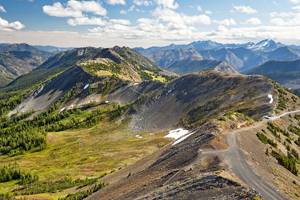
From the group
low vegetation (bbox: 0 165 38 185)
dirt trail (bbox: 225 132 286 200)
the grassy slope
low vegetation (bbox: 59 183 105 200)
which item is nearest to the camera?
dirt trail (bbox: 225 132 286 200)

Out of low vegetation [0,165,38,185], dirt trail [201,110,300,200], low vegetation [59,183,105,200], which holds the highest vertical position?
dirt trail [201,110,300,200]

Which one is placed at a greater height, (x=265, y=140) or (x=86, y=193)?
(x=265, y=140)

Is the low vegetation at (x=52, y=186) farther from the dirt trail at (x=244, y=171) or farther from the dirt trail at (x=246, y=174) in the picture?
the dirt trail at (x=246, y=174)

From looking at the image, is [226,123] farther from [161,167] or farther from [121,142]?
[121,142]

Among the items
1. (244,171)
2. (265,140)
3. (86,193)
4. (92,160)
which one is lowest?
(92,160)

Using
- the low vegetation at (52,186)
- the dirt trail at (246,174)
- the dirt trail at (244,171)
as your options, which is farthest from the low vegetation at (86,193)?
the dirt trail at (246,174)

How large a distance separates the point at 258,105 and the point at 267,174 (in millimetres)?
101315

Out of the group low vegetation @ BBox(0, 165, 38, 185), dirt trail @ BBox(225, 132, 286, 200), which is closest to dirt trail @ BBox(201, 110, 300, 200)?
dirt trail @ BBox(225, 132, 286, 200)

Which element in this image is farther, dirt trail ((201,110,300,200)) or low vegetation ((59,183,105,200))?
low vegetation ((59,183,105,200))

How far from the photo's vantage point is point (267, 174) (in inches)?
2608

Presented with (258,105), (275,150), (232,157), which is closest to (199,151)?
(232,157)

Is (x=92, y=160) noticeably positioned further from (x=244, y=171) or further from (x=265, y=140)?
(x=244, y=171)

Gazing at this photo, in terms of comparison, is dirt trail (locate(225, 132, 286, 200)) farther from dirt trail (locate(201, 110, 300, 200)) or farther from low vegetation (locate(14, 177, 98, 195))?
low vegetation (locate(14, 177, 98, 195))

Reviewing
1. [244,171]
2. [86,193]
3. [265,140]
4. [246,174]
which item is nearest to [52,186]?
[86,193]
